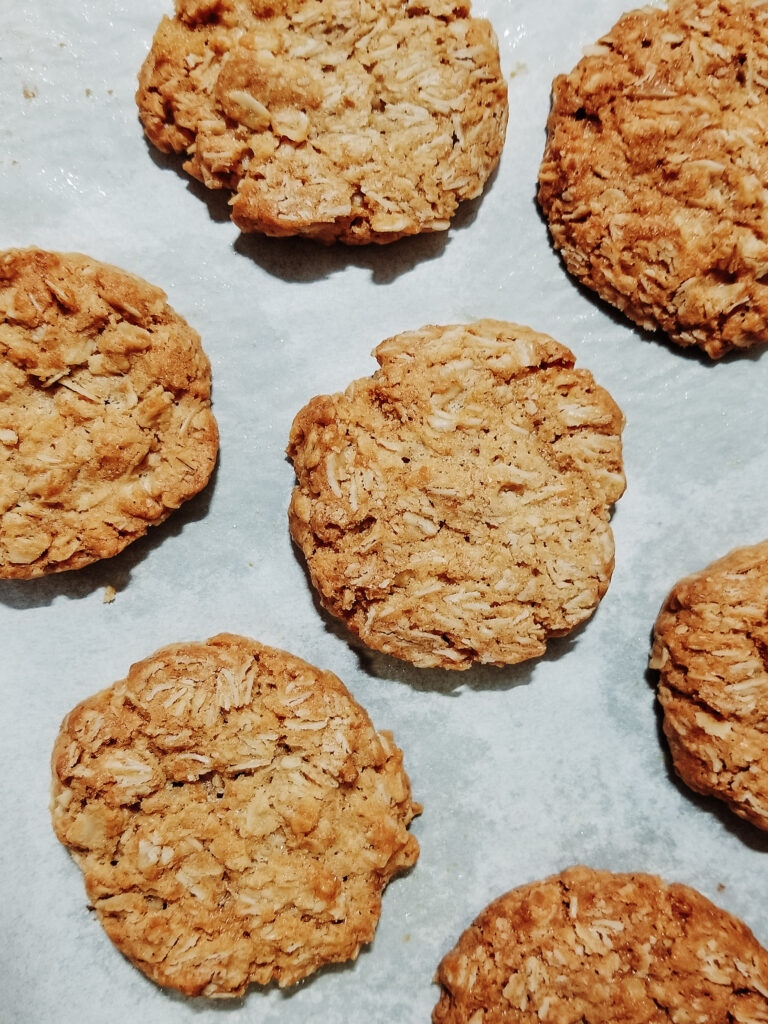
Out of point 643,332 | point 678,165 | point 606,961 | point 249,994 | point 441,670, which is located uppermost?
point 678,165

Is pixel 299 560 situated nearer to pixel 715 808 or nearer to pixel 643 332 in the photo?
pixel 643 332

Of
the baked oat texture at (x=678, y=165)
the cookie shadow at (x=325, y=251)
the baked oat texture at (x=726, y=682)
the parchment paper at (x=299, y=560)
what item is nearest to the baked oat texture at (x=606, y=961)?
the parchment paper at (x=299, y=560)

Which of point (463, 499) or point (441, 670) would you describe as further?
point (441, 670)

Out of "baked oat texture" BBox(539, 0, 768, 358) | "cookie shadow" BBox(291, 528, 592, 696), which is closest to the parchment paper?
"cookie shadow" BBox(291, 528, 592, 696)

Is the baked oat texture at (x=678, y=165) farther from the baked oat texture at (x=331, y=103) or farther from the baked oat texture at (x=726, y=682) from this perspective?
the baked oat texture at (x=726, y=682)

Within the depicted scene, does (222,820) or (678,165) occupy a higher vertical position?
(678,165)

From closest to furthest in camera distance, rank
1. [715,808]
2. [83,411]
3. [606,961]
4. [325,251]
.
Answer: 1. [606,961]
2. [83,411]
3. [715,808]
4. [325,251]

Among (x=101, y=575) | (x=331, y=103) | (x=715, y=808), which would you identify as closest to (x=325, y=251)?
(x=331, y=103)
